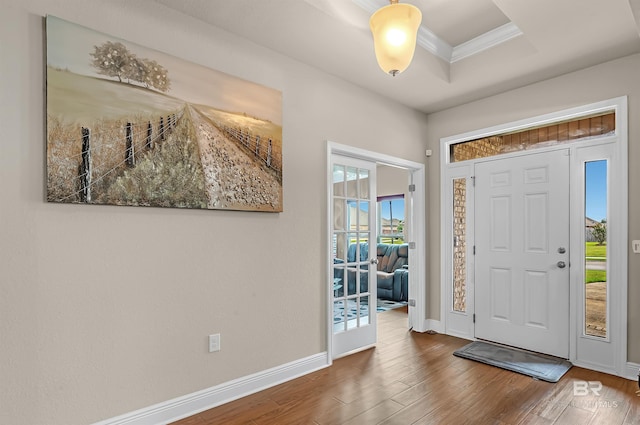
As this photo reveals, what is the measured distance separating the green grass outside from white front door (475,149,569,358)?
0.17 m

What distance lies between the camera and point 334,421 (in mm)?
2225

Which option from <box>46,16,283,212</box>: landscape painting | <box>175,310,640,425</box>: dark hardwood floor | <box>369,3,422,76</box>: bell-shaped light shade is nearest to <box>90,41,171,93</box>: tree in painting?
<box>46,16,283,212</box>: landscape painting

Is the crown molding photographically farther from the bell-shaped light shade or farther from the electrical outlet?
the electrical outlet

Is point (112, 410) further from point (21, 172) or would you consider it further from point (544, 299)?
point (544, 299)

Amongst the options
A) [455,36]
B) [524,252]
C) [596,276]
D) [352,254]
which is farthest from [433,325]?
[455,36]

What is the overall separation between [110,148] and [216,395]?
69.1 inches

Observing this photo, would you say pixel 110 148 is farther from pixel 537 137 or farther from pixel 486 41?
pixel 537 137

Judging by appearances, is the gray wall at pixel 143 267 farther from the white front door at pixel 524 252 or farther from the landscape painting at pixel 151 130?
the white front door at pixel 524 252

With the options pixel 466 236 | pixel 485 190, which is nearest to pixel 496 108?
pixel 485 190

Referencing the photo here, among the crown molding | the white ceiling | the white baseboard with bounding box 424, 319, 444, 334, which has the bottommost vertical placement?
the white baseboard with bounding box 424, 319, 444, 334

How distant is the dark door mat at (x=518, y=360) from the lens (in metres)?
2.90

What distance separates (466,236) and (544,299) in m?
0.96

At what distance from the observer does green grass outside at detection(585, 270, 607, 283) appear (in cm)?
299

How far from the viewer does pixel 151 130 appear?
214 centimetres
